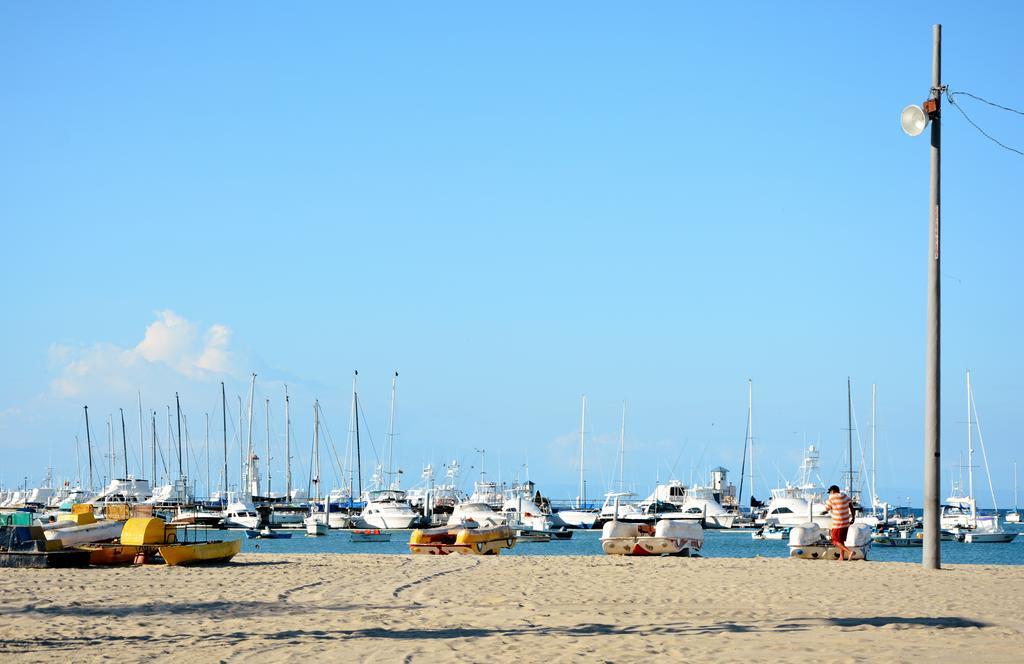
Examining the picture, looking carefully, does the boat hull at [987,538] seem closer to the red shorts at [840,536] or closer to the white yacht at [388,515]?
the white yacht at [388,515]

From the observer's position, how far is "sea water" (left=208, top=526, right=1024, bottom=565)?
59722 mm

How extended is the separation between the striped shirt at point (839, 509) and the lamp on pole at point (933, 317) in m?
3.72

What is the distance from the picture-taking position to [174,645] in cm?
1294

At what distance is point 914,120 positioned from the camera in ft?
70.7

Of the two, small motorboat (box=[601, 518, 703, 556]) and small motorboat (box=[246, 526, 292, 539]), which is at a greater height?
small motorboat (box=[601, 518, 703, 556])

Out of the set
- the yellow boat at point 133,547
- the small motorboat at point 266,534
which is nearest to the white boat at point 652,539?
the yellow boat at point 133,547

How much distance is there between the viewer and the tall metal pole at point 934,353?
70.9 feet

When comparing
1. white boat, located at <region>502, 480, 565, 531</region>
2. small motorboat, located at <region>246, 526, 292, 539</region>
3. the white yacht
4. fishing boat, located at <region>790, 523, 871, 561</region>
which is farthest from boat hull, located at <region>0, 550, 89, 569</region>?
the white yacht

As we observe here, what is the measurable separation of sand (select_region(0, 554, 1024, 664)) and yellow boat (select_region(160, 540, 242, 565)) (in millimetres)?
2072

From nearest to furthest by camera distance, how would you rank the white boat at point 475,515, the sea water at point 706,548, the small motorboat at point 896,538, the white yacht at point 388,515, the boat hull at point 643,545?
the boat hull at point 643,545
the sea water at point 706,548
the small motorboat at point 896,538
the white boat at point 475,515
the white yacht at point 388,515

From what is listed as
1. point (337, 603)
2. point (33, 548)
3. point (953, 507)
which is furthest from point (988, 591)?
point (953, 507)

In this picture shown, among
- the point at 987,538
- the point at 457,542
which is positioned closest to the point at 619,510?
the point at 987,538

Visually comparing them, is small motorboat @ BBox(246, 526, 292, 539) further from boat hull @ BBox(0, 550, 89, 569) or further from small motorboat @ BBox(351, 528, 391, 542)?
boat hull @ BBox(0, 550, 89, 569)

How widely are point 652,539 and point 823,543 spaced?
13.5 feet
